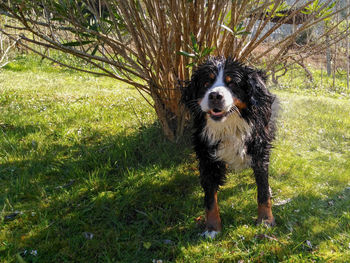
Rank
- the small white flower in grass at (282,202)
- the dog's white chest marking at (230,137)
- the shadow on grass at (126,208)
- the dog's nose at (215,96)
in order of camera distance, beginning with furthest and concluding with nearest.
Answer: the small white flower in grass at (282,202) < the dog's white chest marking at (230,137) < the shadow on grass at (126,208) < the dog's nose at (215,96)

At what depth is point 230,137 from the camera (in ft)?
8.73

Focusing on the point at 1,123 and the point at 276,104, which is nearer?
the point at 276,104

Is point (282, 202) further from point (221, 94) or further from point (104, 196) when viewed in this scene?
point (104, 196)

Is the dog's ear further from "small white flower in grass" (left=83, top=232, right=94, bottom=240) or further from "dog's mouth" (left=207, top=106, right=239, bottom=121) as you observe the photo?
"small white flower in grass" (left=83, top=232, right=94, bottom=240)

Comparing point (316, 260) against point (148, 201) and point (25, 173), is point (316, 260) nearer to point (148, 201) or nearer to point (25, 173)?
point (148, 201)

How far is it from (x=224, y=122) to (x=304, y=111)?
425 cm

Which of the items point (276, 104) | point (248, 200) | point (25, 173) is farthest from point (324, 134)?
point (25, 173)

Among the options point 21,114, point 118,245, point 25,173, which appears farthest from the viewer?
point 21,114

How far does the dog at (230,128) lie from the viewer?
2514 mm

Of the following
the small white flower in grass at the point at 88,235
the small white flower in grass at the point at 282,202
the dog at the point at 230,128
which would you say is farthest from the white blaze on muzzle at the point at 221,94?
the small white flower in grass at the point at 88,235

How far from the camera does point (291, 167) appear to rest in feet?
12.1

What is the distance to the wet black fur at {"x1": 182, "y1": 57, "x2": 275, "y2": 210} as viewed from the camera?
2.55 m

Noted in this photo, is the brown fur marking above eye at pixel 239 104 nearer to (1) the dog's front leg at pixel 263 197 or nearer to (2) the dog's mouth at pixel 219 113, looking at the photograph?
(2) the dog's mouth at pixel 219 113

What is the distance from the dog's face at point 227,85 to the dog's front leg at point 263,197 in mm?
550
